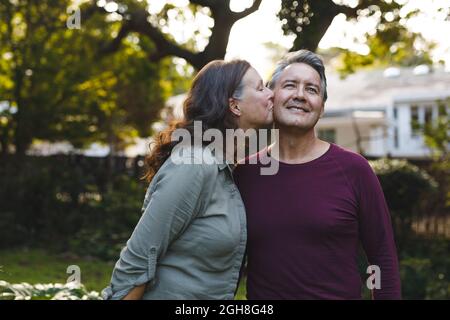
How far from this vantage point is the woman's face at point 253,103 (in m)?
3.04

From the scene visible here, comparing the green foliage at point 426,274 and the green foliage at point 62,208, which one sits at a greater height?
the green foliage at point 62,208

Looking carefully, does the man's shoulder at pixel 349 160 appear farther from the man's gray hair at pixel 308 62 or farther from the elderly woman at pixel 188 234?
the elderly woman at pixel 188 234

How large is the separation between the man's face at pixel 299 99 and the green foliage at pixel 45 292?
108 inches

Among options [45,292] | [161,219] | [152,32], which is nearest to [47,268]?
[45,292]

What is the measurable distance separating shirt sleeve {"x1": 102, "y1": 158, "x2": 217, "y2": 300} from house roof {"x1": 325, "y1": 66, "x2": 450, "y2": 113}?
27287 millimetres

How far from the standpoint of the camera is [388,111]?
30.6m

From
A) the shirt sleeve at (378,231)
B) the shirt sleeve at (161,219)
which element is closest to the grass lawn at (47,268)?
the shirt sleeve at (378,231)

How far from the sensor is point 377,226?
10.0ft

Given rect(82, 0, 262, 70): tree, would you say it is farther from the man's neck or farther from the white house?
the white house

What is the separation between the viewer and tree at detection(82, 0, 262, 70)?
10.1 m

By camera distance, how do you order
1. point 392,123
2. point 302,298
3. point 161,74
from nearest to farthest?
point 302,298 < point 161,74 < point 392,123

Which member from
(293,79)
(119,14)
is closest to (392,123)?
(119,14)

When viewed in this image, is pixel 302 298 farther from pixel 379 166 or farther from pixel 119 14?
pixel 119 14

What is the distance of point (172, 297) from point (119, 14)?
35.5 feet
